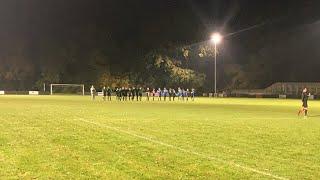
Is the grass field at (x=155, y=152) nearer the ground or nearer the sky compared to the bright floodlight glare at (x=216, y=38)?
nearer the ground

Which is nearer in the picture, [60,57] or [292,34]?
[292,34]

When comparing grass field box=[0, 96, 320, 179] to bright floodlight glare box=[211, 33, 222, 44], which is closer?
grass field box=[0, 96, 320, 179]

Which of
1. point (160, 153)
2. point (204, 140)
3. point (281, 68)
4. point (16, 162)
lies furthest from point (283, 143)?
point (281, 68)

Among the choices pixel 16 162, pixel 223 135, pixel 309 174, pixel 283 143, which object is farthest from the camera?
pixel 223 135

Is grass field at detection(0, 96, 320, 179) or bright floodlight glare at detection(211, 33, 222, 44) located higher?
bright floodlight glare at detection(211, 33, 222, 44)

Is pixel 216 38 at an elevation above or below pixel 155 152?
above

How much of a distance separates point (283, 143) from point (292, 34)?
72725 millimetres

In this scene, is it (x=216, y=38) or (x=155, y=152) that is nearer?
(x=155, y=152)

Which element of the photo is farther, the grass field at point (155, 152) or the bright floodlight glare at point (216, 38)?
the bright floodlight glare at point (216, 38)

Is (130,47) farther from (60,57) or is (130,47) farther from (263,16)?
(263,16)

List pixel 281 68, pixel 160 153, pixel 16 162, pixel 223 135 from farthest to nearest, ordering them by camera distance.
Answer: pixel 281 68
pixel 223 135
pixel 160 153
pixel 16 162

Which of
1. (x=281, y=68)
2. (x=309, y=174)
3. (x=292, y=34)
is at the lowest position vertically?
(x=309, y=174)

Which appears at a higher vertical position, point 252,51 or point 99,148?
point 252,51

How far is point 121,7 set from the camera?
91.9 metres
